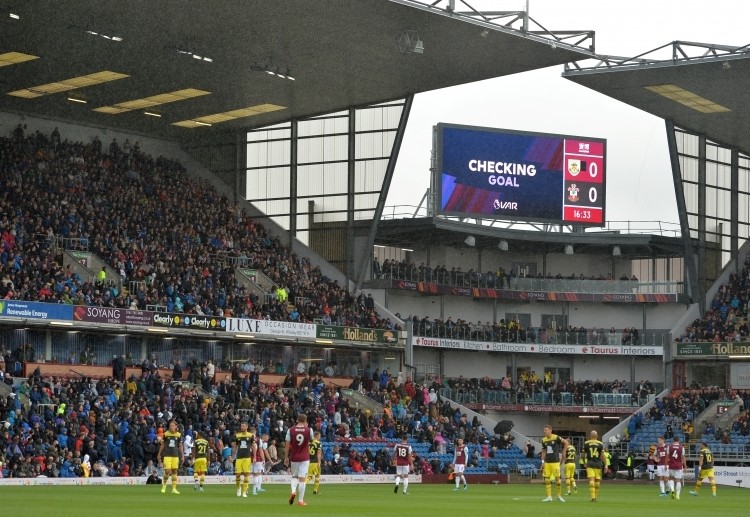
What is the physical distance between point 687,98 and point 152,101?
26793 millimetres

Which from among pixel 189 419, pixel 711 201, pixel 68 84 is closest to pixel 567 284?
pixel 711 201

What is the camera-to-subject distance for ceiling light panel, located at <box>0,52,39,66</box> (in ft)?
185

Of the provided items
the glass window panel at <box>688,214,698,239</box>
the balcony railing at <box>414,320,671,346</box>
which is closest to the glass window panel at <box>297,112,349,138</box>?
the balcony railing at <box>414,320,671,346</box>

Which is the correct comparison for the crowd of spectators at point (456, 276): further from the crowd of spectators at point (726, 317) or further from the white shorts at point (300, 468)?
the white shorts at point (300, 468)

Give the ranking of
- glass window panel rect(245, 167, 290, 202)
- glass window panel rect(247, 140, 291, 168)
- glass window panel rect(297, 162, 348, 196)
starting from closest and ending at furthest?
glass window panel rect(297, 162, 348, 196), glass window panel rect(247, 140, 291, 168), glass window panel rect(245, 167, 290, 202)

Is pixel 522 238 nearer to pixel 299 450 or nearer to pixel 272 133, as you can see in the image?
pixel 272 133

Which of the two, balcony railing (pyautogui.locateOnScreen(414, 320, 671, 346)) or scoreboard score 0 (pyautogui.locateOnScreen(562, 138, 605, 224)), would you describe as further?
balcony railing (pyautogui.locateOnScreen(414, 320, 671, 346))

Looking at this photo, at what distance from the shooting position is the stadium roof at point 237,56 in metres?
51.6

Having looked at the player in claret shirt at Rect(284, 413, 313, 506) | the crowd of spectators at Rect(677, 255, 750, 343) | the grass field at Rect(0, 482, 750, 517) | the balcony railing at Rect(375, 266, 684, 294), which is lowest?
the grass field at Rect(0, 482, 750, 517)

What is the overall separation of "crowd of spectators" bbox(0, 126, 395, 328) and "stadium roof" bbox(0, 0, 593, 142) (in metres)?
3.00

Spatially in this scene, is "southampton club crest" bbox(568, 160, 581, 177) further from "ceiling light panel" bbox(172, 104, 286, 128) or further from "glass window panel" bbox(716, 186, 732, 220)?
"ceiling light panel" bbox(172, 104, 286, 128)

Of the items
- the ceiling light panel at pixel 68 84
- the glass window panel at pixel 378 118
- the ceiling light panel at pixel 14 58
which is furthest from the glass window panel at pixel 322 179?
the ceiling light panel at pixel 14 58

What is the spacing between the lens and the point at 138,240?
61.4 metres

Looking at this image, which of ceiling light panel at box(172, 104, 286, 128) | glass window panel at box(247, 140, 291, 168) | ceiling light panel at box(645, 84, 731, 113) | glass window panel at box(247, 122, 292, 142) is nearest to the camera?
ceiling light panel at box(645, 84, 731, 113)
